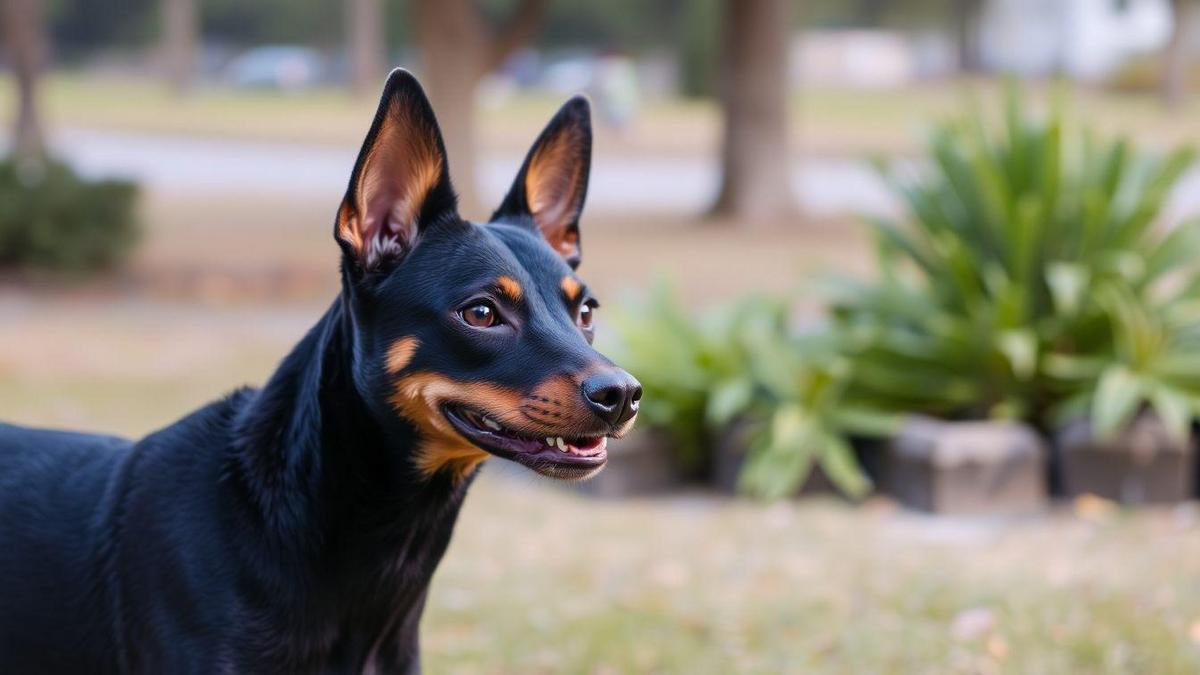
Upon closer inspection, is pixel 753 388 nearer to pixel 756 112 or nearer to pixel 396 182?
pixel 396 182

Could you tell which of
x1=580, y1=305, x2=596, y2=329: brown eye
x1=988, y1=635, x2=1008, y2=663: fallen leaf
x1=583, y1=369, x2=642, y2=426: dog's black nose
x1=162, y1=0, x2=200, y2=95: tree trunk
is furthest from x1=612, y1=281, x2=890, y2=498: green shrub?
x1=162, y1=0, x2=200, y2=95: tree trunk

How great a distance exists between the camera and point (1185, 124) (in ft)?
116

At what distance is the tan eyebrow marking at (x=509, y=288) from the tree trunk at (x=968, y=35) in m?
58.4

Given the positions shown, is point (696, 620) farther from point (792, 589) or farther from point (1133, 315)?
→ point (1133, 315)

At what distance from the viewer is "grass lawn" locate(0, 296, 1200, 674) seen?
5281mm

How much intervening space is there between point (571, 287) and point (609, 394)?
421 mm

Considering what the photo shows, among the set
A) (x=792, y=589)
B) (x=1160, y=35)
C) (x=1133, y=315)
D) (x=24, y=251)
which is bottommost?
(x=1160, y=35)

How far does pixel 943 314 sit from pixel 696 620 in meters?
2.90

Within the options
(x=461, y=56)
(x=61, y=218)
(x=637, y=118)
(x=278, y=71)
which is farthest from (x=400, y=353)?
(x=278, y=71)

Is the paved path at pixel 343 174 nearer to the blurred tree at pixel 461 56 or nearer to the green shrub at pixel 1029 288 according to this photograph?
the blurred tree at pixel 461 56

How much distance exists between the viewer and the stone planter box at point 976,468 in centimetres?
721

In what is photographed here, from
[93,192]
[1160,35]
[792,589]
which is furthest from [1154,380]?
[1160,35]

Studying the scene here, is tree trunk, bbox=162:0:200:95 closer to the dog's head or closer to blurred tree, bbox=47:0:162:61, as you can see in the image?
blurred tree, bbox=47:0:162:61

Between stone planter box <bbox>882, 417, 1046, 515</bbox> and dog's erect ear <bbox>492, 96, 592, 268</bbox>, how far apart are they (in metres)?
3.87
